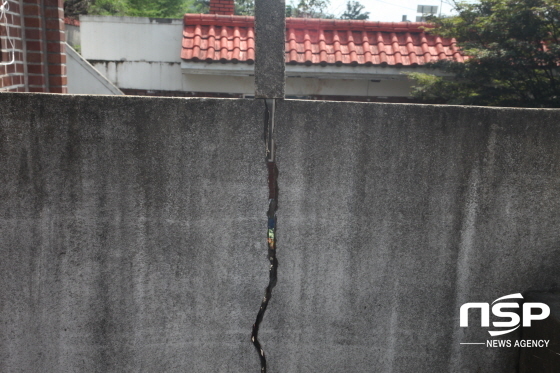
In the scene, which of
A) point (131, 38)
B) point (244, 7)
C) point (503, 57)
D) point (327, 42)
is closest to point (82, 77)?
point (131, 38)

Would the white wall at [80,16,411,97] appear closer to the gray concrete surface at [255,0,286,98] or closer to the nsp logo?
the gray concrete surface at [255,0,286,98]

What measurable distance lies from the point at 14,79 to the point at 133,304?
67.9 inches

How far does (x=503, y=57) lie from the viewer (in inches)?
292

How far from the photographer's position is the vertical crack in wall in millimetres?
2549

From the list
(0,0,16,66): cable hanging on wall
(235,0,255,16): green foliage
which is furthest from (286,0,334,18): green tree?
(0,0,16,66): cable hanging on wall

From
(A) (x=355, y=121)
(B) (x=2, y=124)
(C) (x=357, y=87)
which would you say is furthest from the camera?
(C) (x=357, y=87)

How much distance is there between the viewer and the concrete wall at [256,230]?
248cm

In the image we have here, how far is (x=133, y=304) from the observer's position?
2.60 meters

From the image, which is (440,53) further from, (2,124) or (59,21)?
(2,124)

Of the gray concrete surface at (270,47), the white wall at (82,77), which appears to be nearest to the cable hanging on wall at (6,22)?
the gray concrete surface at (270,47)

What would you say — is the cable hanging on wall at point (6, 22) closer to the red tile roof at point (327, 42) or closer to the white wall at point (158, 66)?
the red tile roof at point (327, 42)

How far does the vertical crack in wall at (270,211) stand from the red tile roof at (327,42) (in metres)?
6.06

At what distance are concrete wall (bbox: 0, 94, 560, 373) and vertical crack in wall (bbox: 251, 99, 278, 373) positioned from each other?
0.11 feet

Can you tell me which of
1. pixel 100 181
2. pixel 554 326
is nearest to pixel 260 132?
pixel 100 181
